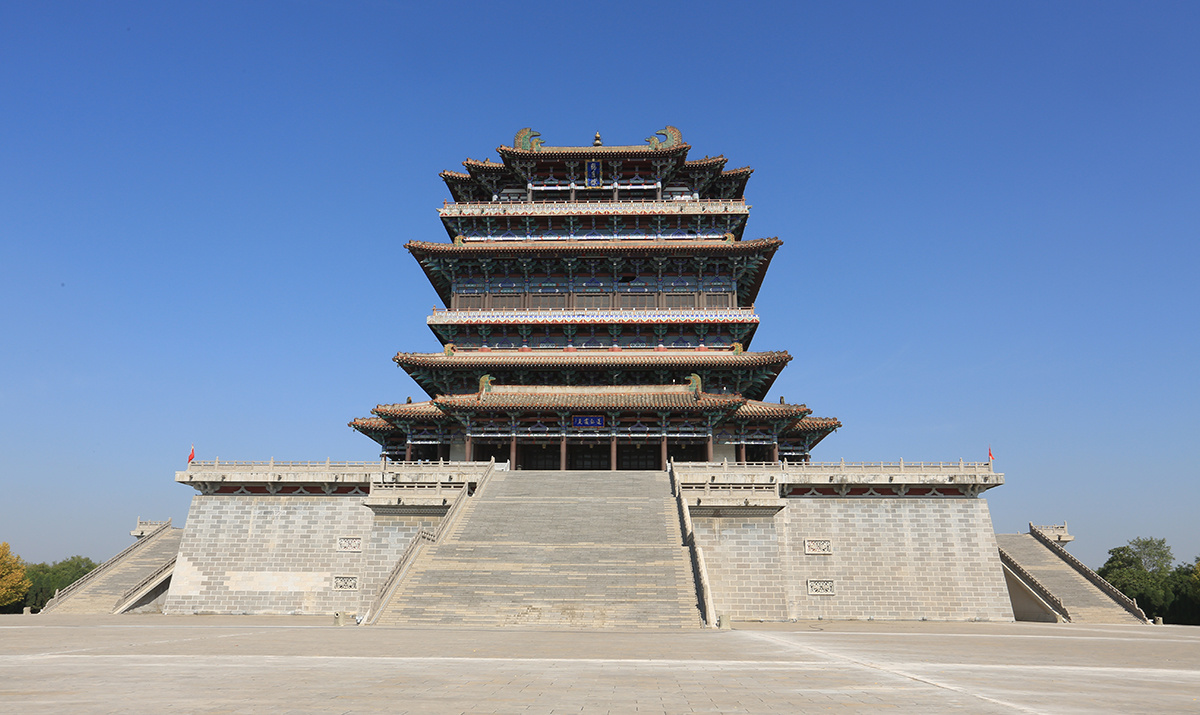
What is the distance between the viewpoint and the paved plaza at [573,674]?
8.48m

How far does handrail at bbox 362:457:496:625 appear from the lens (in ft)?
68.0

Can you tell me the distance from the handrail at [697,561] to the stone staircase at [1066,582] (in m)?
19.8

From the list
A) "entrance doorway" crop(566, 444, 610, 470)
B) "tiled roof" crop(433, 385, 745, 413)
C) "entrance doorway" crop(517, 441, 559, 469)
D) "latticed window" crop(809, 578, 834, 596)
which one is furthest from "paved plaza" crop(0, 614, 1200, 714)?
"entrance doorway" crop(566, 444, 610, 470)

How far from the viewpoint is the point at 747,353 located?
130 ft

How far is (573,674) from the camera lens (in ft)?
35.4

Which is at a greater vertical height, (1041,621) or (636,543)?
(636,543)

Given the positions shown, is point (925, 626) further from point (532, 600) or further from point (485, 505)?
point (485, 505)

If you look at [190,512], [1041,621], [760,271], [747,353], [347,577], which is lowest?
[1041,621]

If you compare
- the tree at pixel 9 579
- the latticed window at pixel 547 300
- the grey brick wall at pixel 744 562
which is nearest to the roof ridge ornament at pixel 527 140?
the latticed window at pixel 547 300

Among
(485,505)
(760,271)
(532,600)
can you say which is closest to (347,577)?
(485,505)

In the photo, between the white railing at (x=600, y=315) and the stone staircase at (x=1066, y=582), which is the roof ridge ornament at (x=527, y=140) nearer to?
the white railing at (x=600, y=315)

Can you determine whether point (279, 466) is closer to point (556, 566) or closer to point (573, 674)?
point (556, 566)

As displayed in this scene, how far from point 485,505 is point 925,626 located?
17.2 metres

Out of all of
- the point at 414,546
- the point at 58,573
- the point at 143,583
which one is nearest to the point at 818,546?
the point at 414,546
